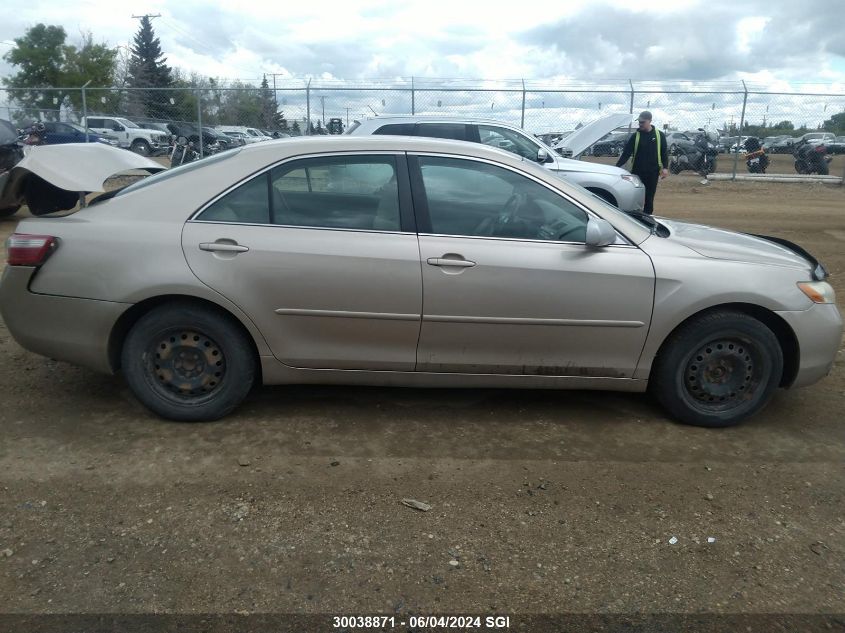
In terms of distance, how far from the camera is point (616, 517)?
3.09 meters

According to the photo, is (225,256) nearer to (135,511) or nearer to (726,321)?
(135,511)

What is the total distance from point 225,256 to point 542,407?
80.6 inches

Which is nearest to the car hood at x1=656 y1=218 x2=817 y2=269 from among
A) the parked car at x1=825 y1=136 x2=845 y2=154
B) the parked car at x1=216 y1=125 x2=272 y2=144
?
the parked car at x1=216 y1=125 x2=272 y2=144

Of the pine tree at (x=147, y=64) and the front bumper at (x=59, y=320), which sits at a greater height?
the pine tree at (x=147, y=64)

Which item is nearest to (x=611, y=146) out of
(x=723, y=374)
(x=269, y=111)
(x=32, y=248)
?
(x=269, y=111)

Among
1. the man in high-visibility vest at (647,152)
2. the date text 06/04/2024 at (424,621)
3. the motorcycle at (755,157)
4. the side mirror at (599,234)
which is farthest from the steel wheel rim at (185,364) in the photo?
the motorcycle at (755,157)

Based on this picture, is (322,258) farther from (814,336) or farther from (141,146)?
(141,146)

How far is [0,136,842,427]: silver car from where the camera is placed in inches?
145

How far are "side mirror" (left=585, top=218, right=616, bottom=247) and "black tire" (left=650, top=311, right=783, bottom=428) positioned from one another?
65 cm

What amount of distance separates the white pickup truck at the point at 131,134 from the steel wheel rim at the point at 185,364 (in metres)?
22.9

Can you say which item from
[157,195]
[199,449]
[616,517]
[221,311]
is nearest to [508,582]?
[616,517]

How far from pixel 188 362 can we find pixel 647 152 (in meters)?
8.30

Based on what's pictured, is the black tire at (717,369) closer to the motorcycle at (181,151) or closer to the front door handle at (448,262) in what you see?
the front door handle at (448,262)

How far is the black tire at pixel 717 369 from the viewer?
12.5 ft
